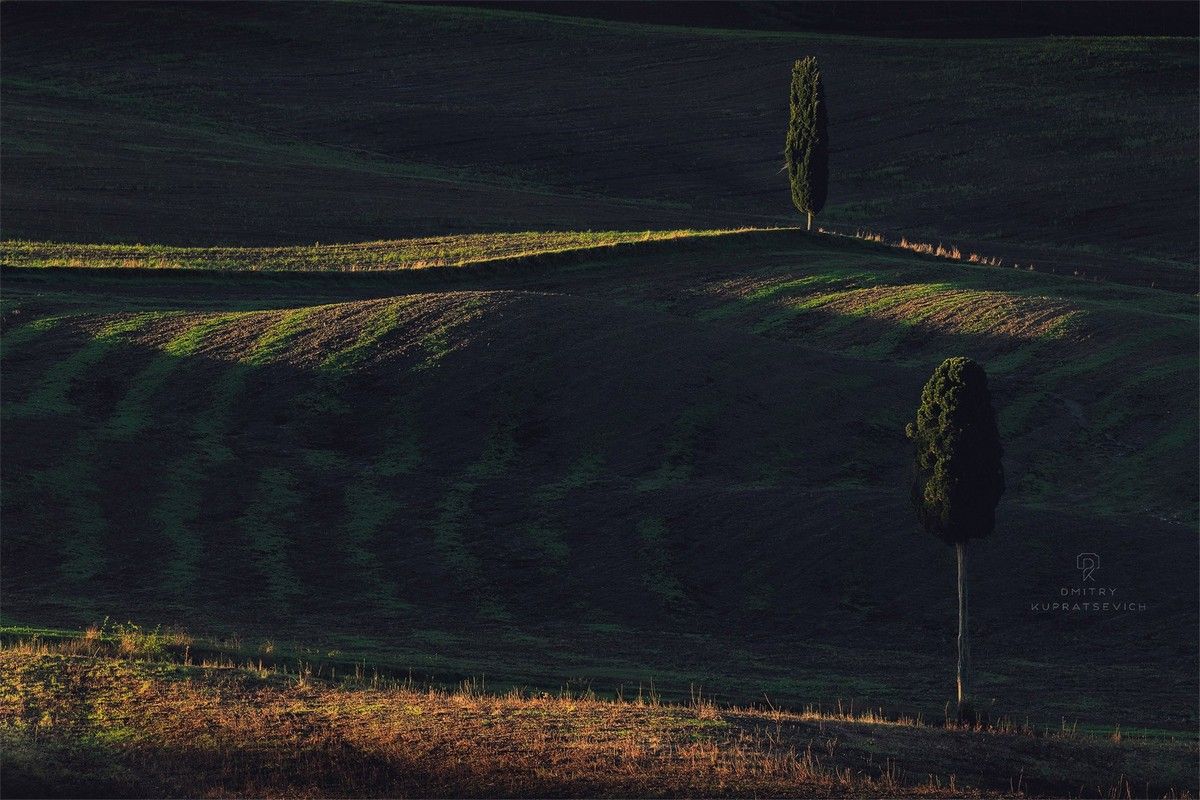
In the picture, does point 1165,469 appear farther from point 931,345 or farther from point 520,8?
point 520,8

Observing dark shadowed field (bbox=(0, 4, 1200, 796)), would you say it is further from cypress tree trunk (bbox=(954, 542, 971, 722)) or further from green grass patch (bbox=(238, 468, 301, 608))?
cypress tree trunk (bbox=(954, 542, 971, 722))

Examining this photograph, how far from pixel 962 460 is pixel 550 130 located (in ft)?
259

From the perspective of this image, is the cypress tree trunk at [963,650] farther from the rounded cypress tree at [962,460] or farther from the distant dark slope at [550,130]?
the distant dark slope at [550,130]

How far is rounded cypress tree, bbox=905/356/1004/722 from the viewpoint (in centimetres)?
3102

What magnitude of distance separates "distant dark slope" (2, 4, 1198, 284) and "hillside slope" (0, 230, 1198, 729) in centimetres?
2179

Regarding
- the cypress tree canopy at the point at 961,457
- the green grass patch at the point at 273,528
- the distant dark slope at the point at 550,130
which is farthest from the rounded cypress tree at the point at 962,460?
the distant dark slope at the point at 550,130

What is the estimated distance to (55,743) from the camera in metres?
22.3

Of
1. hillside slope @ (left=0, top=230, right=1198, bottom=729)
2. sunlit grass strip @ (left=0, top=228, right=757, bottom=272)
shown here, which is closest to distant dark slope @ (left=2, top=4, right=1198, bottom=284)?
sunlit grass strip @ (left=0, top=228, right=757, bottom=272)

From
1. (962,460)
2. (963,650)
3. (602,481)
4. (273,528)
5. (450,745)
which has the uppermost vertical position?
(962,460)

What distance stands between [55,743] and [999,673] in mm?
18960

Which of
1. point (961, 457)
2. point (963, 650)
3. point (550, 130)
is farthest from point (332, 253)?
point (963, 650)

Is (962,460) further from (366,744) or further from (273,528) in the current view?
(273,528)

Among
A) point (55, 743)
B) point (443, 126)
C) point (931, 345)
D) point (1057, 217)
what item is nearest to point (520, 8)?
point (443, 126)

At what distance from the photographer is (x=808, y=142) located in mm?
76875
